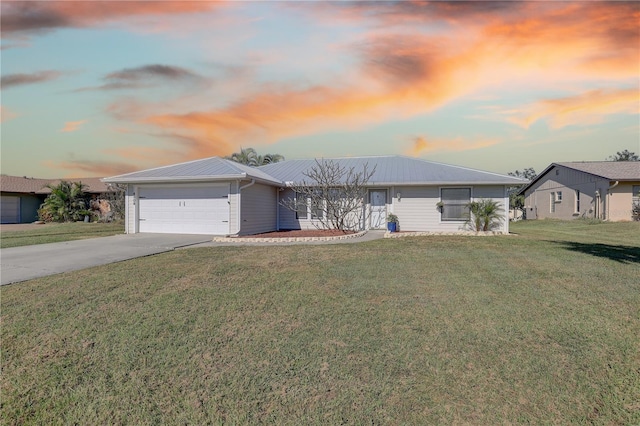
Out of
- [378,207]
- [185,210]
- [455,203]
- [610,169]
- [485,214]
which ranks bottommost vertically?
[485,214]

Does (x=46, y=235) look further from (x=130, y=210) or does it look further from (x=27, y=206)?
(x=27, y=206)

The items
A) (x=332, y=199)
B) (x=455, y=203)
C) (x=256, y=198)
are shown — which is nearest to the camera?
(x=256, y=198)

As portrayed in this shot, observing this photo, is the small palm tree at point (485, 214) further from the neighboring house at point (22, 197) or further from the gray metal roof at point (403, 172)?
the neighboring house at point (22, 197)

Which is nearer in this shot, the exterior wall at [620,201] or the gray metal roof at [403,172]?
the gray metal roof at [403,172]

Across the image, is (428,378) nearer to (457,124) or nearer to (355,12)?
(355,12)

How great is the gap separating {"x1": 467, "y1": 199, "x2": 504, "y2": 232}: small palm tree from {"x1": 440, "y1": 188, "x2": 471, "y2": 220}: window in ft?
1.08

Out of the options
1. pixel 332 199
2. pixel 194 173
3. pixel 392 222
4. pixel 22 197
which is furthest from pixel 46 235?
pixel 22 197

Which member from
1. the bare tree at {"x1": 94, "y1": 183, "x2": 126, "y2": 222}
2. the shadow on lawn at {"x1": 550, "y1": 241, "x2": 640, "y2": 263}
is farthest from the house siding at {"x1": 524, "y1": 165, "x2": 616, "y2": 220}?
the bare tree at {"x1": 94, "y1": 183, "x2": 126, "y2": 222}

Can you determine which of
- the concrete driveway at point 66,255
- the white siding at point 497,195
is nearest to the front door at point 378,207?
the white siding at point 497,195

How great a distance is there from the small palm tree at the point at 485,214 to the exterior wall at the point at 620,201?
1158cm

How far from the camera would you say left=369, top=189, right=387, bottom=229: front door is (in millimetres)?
16484

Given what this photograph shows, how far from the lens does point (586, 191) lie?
23.3m

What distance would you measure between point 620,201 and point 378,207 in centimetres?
1610

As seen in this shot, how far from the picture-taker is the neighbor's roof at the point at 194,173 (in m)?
13.8
